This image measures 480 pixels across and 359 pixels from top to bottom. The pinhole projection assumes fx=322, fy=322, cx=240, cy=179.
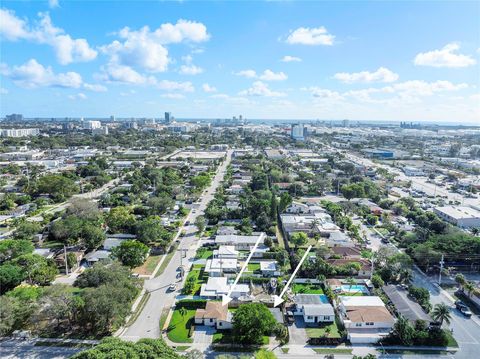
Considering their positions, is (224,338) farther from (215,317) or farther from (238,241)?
(238,241)

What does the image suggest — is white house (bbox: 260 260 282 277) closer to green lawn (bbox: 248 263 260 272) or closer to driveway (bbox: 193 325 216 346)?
green lawn (bbox: 248 263 260 272)

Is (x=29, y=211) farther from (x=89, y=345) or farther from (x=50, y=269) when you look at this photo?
(x=89, y=345)

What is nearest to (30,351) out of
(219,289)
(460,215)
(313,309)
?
(219,289)

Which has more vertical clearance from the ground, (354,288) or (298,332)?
(354,288)

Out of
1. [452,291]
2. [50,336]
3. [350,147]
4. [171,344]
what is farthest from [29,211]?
[350,147]

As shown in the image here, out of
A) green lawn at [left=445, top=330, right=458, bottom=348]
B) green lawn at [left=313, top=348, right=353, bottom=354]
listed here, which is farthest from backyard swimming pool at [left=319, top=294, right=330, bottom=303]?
green lawn at [left=445, top=330, right=458, bottom=348]

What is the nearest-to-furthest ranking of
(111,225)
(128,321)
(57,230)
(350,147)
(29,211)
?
(128,321) < (57,230) < (111,225) < (29,211) < (350,147)
